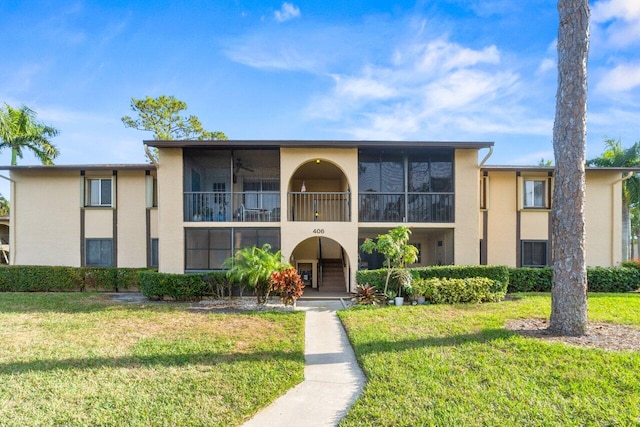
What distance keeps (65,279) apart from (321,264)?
438 inches

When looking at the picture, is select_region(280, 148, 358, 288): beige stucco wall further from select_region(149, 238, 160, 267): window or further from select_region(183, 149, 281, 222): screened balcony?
select_region(149, 238, 160, 267): window

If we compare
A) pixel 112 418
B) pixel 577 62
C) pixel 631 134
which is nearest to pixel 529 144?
pixel 631 134

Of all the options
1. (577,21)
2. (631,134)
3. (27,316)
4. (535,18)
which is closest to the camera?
(577,21)

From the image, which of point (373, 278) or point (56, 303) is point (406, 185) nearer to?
point (373, 278)

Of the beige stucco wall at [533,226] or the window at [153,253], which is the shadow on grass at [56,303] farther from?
the beige stucco wall at [533,226]

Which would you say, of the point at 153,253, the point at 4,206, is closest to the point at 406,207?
the point at 153,253

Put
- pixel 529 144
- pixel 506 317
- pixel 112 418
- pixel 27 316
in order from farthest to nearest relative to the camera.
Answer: pixel 529 144 < pixel 27 316 < pixel 506 317 < pixel 112 418

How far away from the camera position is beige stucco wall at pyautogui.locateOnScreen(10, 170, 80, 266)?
48.5 ft

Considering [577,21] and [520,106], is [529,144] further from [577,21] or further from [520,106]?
[577,21]

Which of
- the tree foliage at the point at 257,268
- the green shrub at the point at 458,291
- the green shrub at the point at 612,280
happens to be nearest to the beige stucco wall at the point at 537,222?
the green shrub at the point at 612,280

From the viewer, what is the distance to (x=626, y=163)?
19.5 metres

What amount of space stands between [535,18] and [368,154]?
6.93m

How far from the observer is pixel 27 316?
9078mm

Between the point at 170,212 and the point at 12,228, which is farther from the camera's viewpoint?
the point at 12,228
